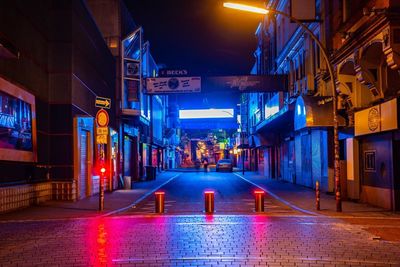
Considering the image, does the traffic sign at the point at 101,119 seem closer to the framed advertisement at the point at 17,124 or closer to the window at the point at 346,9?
the framed advertisement at the point at 17,124

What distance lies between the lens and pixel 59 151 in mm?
21359

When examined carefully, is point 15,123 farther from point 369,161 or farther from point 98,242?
point 369,161

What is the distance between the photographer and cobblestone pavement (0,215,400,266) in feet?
29.4

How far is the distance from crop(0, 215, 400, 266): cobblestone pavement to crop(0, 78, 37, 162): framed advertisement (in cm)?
353

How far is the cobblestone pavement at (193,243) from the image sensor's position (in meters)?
8.96

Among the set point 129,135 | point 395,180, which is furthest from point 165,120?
point 395,180

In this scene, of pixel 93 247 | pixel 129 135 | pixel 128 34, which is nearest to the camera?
pixel 93 247

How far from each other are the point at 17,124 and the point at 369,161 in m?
13.0

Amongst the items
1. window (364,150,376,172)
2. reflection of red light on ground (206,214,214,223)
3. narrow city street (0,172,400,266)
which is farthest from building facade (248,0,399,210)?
reflection of red light on ground (206,214,214,223)

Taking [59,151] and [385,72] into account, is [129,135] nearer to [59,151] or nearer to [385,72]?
[59,151]

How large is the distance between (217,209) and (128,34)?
58.7ft

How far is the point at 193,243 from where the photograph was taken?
10.8 metres

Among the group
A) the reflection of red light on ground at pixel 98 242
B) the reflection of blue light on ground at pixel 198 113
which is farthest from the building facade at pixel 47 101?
the reflection of blue light on ground at pixel 198 113

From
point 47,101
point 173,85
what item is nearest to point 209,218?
point 47,101
